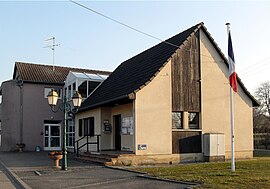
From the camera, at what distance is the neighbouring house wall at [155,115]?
59.4ft

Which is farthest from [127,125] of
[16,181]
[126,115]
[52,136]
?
[52,136]

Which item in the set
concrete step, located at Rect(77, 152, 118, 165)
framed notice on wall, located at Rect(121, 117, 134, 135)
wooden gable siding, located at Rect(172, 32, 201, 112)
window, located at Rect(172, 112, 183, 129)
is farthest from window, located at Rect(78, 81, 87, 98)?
window, located at Rect(172, 112, 183, 129)

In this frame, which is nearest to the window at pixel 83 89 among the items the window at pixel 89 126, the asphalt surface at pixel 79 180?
the window at pixel 89 126

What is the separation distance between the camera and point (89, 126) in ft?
81.5

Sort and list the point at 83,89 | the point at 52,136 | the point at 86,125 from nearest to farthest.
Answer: the point at 86,125, the point at 83,89, the point at 52,136

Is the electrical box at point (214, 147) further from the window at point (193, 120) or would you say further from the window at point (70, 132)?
the window at point (70, 132)

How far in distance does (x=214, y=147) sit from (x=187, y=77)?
406 centimetres

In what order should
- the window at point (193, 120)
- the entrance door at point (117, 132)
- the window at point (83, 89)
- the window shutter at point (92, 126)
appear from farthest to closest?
the window at point (83, 89), the window shutter at point (92, 126), the entrance door at point (117, 132), the window at point (193, 120)

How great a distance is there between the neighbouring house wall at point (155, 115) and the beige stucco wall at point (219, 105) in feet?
8.06

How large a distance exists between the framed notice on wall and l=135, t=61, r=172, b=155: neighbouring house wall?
4.02 feet

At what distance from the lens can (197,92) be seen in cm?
2027

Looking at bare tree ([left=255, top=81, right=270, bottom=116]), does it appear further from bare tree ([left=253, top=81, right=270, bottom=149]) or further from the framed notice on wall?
the framed notice on wall

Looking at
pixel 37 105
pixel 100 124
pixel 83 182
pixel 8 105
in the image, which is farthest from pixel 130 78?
pixel 8 105

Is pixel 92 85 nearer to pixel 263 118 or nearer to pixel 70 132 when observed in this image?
pixel 70 132
